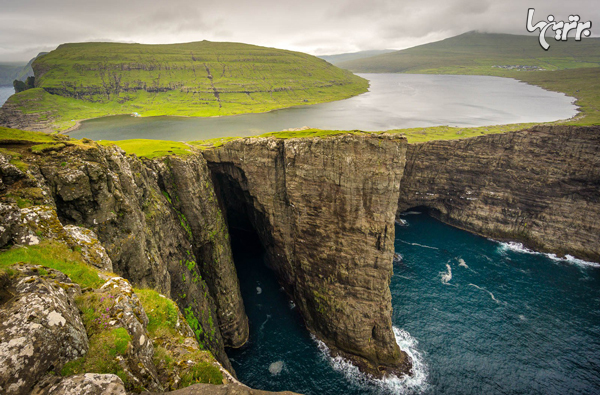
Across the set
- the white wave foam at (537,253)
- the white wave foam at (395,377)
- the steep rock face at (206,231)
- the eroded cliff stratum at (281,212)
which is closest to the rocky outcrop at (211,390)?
the eroded cliff stratum at (281,212)

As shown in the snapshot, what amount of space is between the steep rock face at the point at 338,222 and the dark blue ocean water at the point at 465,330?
373cm

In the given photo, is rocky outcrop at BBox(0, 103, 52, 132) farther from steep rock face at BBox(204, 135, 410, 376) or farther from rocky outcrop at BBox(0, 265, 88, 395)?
rocky outcrop at BBox(0, 265, 88, 395)

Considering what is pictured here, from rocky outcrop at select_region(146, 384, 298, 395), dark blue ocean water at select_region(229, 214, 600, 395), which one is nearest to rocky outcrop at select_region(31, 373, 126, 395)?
rocky outcrop at select_region(146, 384, 298, 395)

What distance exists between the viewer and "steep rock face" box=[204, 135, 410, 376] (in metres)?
36.2

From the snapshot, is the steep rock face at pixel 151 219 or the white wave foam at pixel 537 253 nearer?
the steep rock face at pixel 151 219

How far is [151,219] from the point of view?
25.0 m

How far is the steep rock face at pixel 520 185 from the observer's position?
6044cm

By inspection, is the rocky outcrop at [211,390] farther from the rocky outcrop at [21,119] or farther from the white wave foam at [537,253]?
the rocky outcrop at [21,119]

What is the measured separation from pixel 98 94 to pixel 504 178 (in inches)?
9576

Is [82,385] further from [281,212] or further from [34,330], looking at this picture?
[281,212]

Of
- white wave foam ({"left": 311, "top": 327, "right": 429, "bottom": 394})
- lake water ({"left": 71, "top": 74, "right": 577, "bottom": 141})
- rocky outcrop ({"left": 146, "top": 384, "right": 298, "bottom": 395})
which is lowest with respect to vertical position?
white wave foam ({"left": 311, "top": 327, "right": 429, "bottom": 394})

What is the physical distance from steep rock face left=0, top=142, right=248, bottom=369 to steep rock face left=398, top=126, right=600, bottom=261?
5976cm

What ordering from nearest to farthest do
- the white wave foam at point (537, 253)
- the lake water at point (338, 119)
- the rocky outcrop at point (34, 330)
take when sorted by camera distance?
1. the rocky outcrop at point (34, 330)
2. the white wave foam at point (537, 253)
3. the lake water at point (338, 119)

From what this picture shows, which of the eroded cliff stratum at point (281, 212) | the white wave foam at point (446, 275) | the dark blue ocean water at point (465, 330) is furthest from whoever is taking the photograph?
the white wave foam at point (446, 275)
